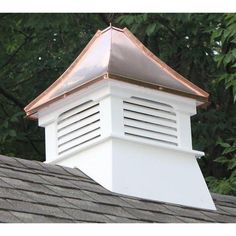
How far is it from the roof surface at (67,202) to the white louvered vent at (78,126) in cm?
28

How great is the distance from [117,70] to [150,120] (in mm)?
534

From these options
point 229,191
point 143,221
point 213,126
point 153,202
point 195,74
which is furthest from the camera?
point 195,74

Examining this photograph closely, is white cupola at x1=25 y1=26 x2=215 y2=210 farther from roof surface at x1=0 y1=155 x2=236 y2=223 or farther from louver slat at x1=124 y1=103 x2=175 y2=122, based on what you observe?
roof surface at x1=0 y1=155 x2=236 y2=223

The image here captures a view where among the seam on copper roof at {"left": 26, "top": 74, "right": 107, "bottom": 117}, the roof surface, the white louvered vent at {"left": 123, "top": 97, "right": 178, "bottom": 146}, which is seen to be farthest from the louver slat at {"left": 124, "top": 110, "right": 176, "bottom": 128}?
the roof surface

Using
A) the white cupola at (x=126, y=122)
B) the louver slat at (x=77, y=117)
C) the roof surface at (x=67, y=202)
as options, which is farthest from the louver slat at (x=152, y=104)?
the roof surface at (x=67, y=202)

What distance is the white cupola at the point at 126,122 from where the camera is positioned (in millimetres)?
7512

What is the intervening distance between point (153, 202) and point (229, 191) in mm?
4381

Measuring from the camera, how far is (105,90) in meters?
7.58

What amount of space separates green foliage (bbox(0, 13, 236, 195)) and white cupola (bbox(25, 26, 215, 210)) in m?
3.90

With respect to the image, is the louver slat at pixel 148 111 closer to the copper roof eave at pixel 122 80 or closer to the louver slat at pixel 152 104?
the louver slat at pixel 152 104

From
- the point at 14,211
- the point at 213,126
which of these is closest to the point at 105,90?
the point at 14,211

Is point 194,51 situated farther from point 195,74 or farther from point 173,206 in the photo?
point 173,206

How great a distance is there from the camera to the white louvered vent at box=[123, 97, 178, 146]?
25.2 feet

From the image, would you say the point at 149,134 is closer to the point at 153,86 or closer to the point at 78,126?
the point at 153,86
